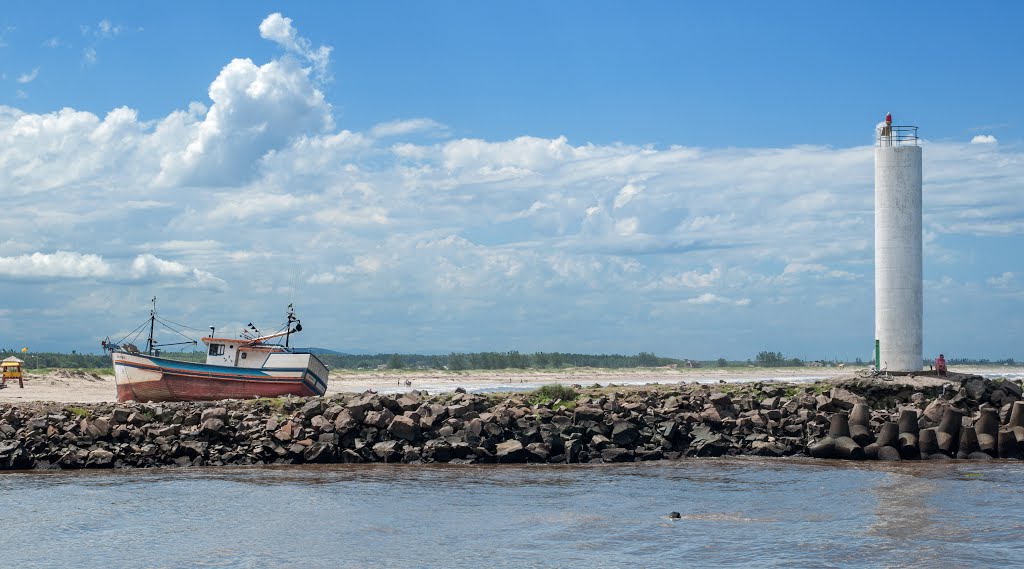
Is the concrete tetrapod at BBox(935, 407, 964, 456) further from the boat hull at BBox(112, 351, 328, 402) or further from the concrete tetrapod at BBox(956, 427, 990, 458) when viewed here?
the boat hull at BBox(112, 351, 328, 402)

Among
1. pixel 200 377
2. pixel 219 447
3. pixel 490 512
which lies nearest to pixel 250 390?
pixel 200 377

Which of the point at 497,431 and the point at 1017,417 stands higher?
the point at 1017,417

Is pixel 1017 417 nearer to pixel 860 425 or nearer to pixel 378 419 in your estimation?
pixel 860 425

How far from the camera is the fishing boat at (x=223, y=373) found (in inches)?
1745

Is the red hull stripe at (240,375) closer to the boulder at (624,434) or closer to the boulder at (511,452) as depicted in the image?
the boulder at (511,452)

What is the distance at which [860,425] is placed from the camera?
28.9 meters

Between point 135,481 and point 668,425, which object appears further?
point 668,425

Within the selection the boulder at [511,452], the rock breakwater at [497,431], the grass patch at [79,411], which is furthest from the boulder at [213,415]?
the boulder at [511,452]

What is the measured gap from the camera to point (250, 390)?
44531mm

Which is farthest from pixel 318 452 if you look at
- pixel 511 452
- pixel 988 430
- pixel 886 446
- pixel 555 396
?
pixel 988 430

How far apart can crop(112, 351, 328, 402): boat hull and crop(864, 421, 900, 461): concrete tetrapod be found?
25.3 m

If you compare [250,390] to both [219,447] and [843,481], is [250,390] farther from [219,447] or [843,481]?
[843,481]

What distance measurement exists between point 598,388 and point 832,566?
21.0 metres

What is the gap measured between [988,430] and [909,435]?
2.34 m
